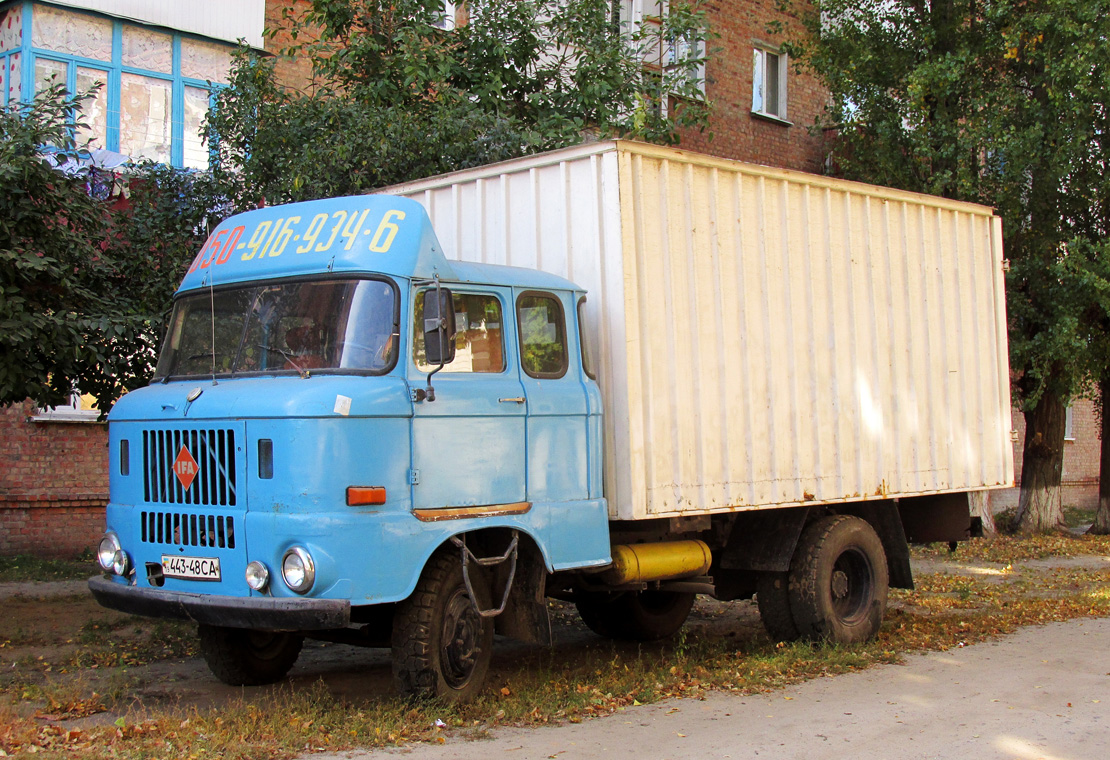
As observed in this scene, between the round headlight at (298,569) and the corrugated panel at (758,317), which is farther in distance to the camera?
the corrugated panel at (758,317)

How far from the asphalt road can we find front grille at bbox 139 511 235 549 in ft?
4.15

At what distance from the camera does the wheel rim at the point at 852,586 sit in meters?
8.77

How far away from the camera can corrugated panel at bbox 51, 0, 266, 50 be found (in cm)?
1330

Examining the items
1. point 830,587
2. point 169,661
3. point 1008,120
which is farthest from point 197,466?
point 1008,120

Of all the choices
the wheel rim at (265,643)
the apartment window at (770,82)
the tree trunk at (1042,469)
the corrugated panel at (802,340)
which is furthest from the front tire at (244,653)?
the apartment window at (770,82)

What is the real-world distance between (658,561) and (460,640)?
5.74 feet

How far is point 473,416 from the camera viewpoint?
21.1 feet

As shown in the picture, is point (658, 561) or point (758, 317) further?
point (758, 317)

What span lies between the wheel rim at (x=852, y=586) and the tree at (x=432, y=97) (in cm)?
A: 455

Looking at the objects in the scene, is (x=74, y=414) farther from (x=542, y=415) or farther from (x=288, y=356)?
(x=542, y=415)

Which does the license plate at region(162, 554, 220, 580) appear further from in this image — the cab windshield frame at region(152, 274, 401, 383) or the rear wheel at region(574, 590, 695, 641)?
the rear wheel at region(574, 590, 695, 641)

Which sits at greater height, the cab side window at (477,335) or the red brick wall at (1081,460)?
the cab side window at (477,335)

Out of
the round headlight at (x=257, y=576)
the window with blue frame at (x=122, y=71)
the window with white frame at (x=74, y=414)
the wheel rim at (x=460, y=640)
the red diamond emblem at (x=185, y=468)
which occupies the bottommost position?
the wheel rim at (x=460, y=640)

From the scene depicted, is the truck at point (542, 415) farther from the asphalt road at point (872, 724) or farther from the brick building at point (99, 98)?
the brick building at point (99, 98)
